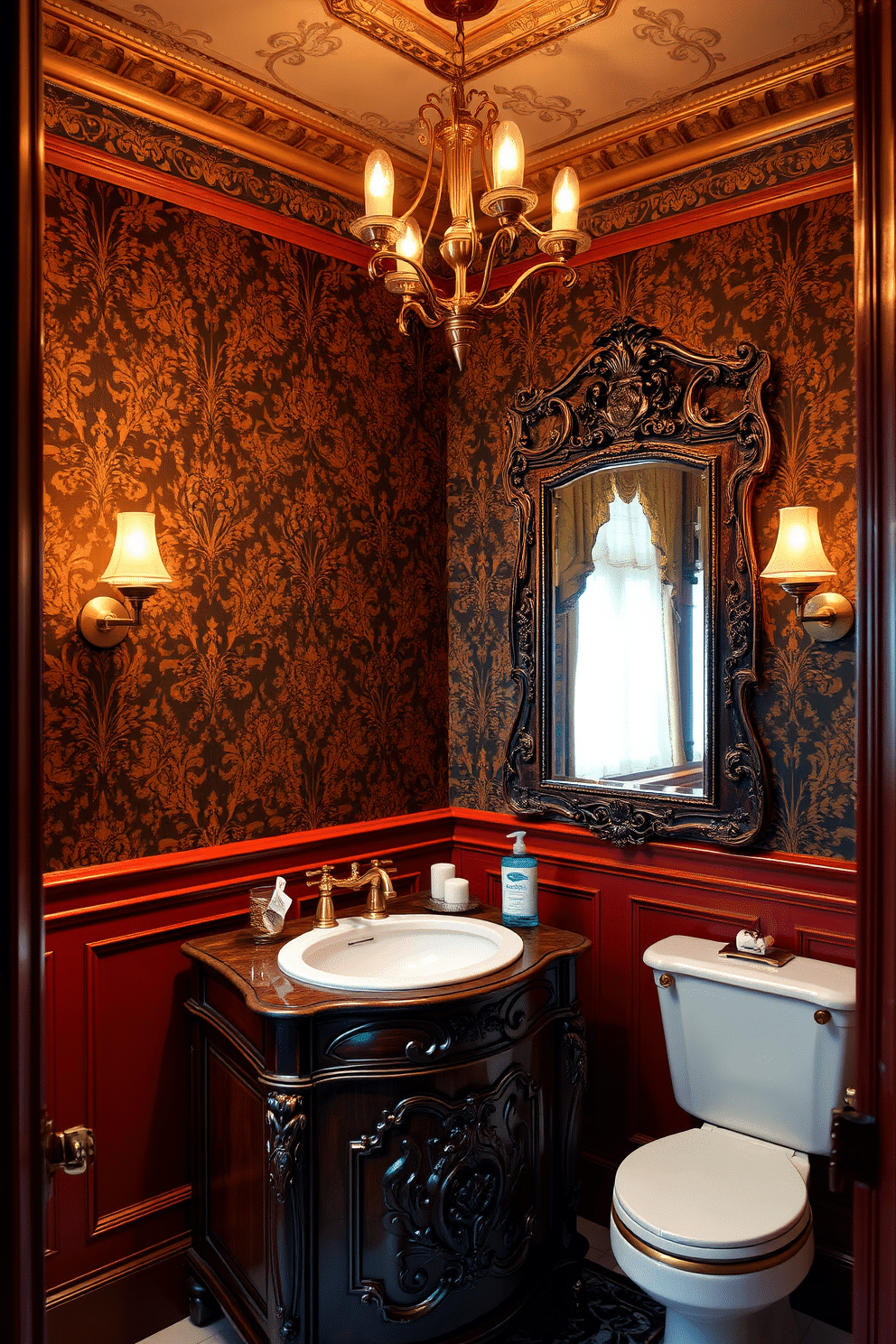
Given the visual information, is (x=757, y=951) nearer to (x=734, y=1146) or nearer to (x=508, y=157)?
(x=734, y=1146)

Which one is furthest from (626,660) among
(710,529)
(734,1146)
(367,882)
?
(734,1146)

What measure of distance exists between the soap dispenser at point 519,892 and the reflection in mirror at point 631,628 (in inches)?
14.4

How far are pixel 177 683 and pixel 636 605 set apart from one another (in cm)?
121

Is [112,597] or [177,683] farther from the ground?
[112,597]

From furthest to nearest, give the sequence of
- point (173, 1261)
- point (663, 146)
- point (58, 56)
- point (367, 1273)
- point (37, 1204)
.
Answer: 1. point (663, 146)
2. point (173, 1261)
3. point (58, 56)
4. point (367, 1273)
5. point (37, 1204)

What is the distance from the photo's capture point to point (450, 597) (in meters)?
3.06

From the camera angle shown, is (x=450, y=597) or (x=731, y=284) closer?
(x=731, y=284)

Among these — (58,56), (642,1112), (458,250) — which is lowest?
(642,1112)

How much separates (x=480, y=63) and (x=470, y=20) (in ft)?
0.45

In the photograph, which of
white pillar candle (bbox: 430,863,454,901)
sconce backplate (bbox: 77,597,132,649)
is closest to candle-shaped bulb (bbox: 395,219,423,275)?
sconce backplate (bbox: 77,597,132,649)

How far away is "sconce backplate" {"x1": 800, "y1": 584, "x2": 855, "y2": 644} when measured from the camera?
7.23 ft

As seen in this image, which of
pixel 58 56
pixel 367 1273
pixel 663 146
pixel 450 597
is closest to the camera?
pixel 367 1273

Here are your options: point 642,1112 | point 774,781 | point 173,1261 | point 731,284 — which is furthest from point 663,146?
point 173,1261

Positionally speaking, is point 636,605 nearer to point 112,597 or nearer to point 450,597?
point 450,597
